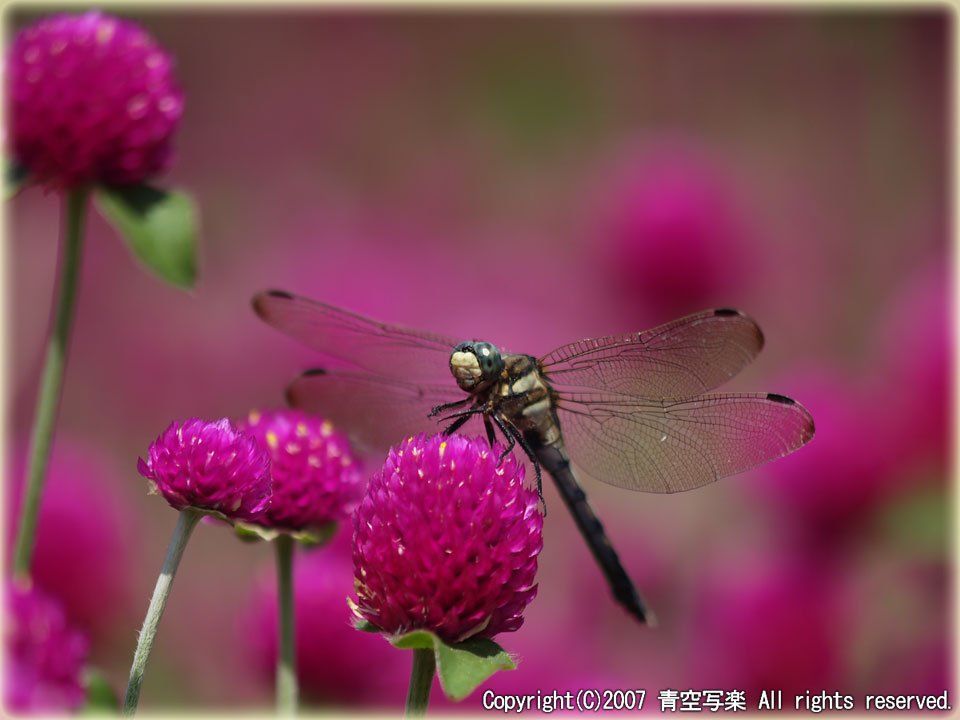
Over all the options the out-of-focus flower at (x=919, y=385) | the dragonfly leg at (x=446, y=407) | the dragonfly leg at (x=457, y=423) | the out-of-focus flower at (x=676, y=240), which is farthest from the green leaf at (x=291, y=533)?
the out-of-focus flower at (x=676, y=240)

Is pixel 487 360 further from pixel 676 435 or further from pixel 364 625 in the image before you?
pixel 364 625

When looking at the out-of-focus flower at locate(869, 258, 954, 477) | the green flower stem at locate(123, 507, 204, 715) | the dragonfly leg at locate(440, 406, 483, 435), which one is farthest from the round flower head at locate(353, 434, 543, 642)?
the out-of-focus flower at locate(869, 258, 954, 477)

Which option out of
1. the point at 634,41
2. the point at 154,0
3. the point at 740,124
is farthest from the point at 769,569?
the point at 634,41

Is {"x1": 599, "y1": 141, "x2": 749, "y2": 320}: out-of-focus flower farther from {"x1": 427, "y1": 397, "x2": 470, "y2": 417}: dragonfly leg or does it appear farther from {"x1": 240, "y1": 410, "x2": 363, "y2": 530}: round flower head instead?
{"x1": 240, "y1": 410, "x2": 363, "y2": 530}: round flower head

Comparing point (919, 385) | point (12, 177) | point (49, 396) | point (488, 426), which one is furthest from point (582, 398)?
point (919, 385)

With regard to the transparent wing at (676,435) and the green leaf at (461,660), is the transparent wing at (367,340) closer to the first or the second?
the transparent wing at (676,435)

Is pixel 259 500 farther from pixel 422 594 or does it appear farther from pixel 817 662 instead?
pixel 817 662
